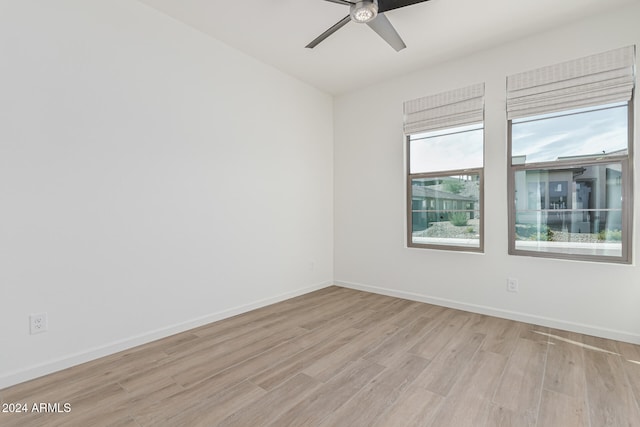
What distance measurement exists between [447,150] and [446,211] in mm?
717

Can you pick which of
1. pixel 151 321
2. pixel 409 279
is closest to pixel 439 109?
pixel 409 279

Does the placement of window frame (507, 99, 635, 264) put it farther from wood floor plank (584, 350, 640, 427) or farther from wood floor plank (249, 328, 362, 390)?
wood floor plank (249, 328, 362, 390)

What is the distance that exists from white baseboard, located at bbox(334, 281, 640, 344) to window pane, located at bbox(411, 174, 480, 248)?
658mm

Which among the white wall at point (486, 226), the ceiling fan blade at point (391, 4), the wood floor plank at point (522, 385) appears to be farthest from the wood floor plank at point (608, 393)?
the ceiling fan blade at point (391, 4)

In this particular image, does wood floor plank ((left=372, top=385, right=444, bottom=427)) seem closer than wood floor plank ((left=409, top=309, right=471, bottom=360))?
Yes

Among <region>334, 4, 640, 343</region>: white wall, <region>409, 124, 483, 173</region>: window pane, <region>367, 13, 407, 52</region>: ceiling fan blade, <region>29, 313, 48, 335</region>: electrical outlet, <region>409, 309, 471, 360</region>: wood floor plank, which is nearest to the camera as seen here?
<region>29, 313, 48, 335</region>: electrical outlet

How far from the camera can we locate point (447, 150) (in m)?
3.54

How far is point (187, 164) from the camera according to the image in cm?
280

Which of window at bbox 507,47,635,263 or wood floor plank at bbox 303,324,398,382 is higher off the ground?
window at bbox 507,47,635,263

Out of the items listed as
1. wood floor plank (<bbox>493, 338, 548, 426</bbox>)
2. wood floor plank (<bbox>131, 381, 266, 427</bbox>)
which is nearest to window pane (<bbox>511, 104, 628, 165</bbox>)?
wood floor plank (<bbox>493, 338, 548, 426</bbox>)

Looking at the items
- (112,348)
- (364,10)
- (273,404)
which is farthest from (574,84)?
(112,348)

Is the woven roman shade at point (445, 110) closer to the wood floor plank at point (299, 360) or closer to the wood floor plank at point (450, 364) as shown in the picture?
the wood floor plank at point (450, 364)

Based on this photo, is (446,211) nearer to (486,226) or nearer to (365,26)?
(486,226)

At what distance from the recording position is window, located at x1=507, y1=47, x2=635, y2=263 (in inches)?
101
